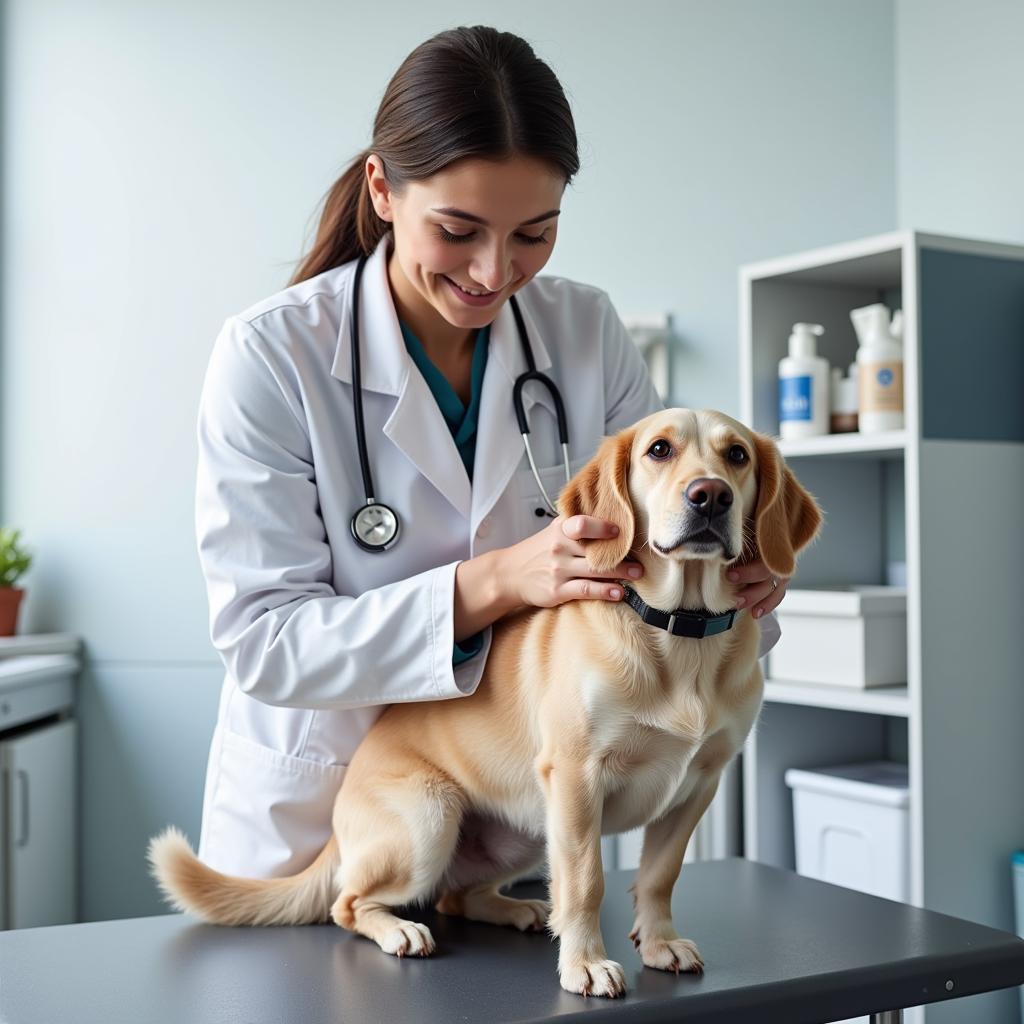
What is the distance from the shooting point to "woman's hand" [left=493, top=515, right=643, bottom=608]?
1.07 metres

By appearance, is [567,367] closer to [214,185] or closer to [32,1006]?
[32,1006]

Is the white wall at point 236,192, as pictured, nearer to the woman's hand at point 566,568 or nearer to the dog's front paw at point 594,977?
the woman's hand at point 566,568

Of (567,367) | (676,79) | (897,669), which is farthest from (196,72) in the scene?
(897,669)

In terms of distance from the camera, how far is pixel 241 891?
1.23m

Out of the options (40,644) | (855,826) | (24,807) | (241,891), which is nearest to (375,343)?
(241,891)

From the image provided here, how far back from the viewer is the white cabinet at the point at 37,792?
2.48 meters

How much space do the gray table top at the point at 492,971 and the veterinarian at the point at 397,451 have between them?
0.19m

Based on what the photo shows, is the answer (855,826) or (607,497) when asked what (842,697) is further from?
(607,497)

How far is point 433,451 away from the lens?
1288mm

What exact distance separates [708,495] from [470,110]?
1.48 ft

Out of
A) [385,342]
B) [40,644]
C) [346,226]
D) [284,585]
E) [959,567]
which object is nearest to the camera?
[284,585]

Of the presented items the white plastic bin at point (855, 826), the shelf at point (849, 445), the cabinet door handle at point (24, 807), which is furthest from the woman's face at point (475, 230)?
the cabinet door handle at point (24, 807)

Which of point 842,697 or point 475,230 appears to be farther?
point 842,697

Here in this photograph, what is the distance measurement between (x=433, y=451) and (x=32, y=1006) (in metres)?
0.65
